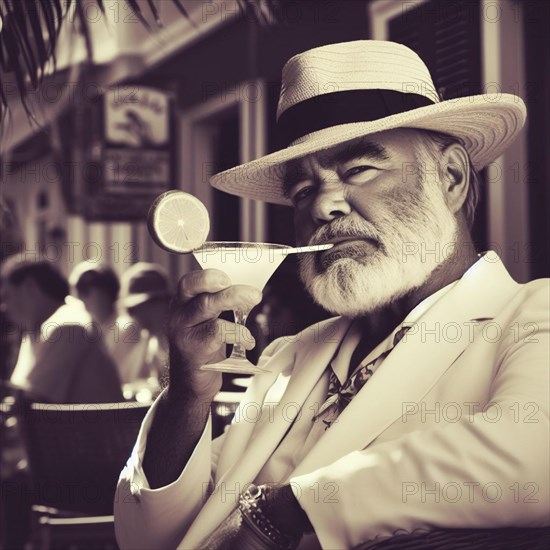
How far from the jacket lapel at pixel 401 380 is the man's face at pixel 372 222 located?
17 cm

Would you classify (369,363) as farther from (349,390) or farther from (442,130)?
(442,130)

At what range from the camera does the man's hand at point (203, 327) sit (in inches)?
81.0

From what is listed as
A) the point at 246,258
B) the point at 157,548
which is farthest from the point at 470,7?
the point at 157,548

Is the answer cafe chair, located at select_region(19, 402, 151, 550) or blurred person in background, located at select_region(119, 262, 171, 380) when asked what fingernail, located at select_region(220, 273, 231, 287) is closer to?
cafe chair, located at select_region(19, 402, 151, 550)

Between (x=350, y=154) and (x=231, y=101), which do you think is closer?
(x=350, y=154)

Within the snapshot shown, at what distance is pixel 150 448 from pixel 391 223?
2.71 ft

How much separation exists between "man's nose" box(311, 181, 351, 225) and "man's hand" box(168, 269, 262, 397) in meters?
0.37

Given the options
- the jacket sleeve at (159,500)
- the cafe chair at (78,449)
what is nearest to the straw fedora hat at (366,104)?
the jacket sleeve at (159,500)

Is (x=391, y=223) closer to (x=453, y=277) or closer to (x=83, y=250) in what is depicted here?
(x=453, y=277)

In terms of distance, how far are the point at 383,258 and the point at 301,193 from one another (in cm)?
34

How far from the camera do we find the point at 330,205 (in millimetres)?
2318

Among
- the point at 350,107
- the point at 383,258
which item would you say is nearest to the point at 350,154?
the point at 350,107

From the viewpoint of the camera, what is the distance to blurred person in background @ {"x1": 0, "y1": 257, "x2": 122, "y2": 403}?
4.75 meters

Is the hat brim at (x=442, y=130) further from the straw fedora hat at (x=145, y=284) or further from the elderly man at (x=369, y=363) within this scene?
the straw fedora hat at (x=145, y=284)
